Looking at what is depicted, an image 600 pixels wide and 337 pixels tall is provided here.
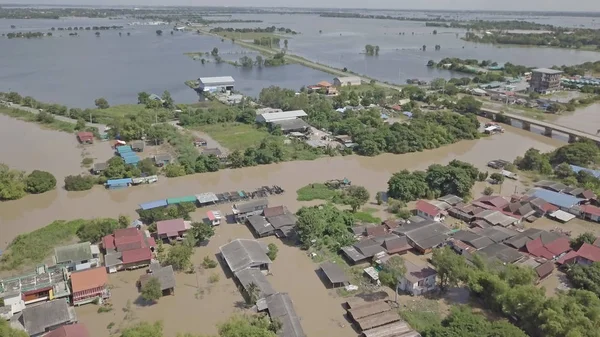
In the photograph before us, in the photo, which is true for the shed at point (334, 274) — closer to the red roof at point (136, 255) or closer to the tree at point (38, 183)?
the red roof at point (136, 255)

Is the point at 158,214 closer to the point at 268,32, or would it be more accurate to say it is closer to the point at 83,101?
the point at 83,101

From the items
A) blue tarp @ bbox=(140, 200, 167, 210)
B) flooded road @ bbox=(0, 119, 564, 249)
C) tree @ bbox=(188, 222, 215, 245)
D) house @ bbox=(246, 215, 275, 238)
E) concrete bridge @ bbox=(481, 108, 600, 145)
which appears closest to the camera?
tree @ bbox=(188, 222, 215, 245)

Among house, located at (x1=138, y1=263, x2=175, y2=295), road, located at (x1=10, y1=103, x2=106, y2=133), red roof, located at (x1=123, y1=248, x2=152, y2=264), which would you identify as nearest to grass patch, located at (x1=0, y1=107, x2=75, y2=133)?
road, located at (x1=10, y1=103, x2=106, y2=133)

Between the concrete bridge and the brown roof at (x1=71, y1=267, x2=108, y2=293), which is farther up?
the concrete bridge

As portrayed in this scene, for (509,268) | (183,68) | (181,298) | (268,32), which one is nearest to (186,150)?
(181,298)

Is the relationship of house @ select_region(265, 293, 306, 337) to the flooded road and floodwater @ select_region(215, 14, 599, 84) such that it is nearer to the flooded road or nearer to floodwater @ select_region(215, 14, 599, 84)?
the flooded road

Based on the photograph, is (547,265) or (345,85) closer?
(547,265)
